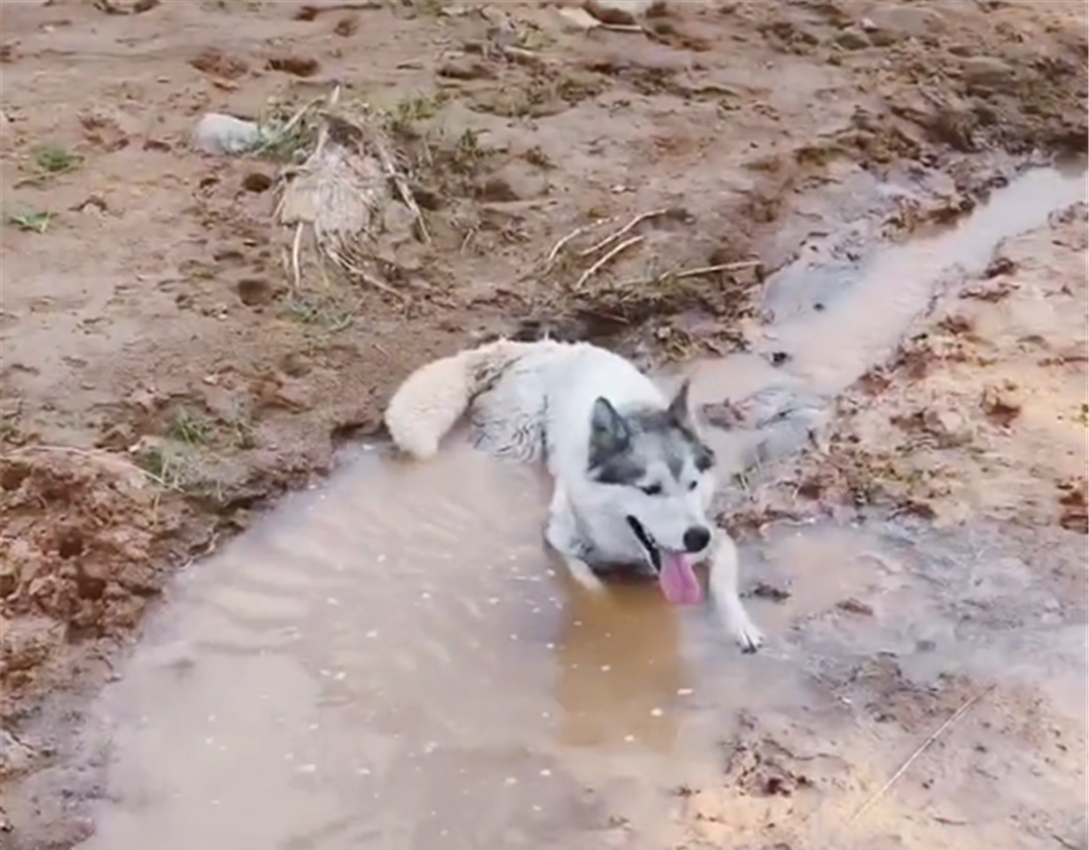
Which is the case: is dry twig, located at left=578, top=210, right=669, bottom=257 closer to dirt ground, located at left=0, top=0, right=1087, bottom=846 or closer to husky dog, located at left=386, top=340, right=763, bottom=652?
dirt ground, located at left=0, top=0, right=1087, bottom=846

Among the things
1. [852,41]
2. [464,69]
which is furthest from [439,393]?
[852,41]

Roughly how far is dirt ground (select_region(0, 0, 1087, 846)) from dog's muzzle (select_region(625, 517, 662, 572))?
815mm

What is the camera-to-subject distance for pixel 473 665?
5.20 m

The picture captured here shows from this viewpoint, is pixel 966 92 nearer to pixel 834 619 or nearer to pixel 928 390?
pixel 928 390

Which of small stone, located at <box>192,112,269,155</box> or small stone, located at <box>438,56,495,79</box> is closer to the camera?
small stone, located at <box>192,112,269,155</box>

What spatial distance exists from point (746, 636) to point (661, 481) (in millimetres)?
515

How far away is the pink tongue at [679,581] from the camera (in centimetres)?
523

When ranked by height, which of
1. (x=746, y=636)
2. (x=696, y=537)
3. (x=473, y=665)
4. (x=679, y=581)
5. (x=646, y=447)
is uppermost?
(x=646, y=447)

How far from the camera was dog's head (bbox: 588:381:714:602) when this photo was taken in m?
5.17

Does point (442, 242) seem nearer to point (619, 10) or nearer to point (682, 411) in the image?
point (682, 411)

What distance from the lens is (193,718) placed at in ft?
16.3

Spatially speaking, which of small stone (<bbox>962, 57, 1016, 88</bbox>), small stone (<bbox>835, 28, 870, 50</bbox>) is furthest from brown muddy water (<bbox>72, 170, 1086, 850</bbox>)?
small stone (<bbox>835, 28, 870, 50</bbox>)

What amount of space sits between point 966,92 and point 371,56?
282 centimetres

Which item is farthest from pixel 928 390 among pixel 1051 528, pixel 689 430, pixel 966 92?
pixel 966 92
